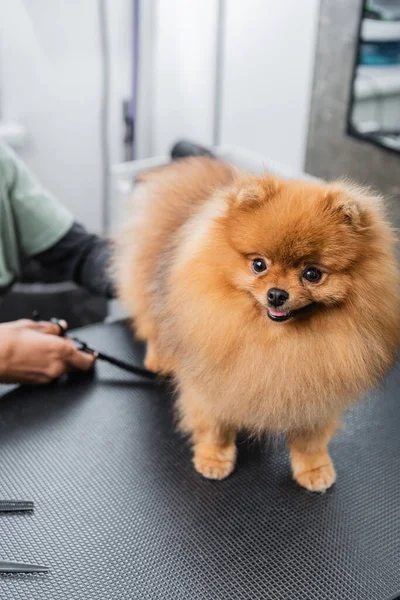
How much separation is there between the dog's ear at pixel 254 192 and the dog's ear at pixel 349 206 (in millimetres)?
67

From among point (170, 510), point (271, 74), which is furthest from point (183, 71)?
point (170, 510)

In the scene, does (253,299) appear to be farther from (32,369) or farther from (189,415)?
(32,369)

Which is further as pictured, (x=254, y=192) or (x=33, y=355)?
(x=33, y=355)

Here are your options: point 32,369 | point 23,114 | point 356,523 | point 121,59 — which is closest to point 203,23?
point 121,59

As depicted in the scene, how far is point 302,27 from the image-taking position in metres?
1.58

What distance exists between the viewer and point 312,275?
28.0 inches

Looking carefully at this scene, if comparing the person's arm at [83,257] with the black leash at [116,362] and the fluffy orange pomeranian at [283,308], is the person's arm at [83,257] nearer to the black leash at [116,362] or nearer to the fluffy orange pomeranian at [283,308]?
the black leash at [116,362]

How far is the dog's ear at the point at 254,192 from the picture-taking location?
0.73m

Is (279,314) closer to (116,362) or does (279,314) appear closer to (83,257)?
(116,362)

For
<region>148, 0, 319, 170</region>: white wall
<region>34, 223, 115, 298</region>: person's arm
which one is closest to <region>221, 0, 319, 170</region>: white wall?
<region>148, 0, 319, 170</region>: white wall

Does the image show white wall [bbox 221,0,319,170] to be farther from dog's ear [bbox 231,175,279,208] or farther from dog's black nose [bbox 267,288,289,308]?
dog's black nose [bbox 267,288,289,308]

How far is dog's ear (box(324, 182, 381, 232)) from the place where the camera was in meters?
0.70

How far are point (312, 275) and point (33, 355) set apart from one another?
514 mm

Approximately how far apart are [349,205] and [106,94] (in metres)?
1.51
